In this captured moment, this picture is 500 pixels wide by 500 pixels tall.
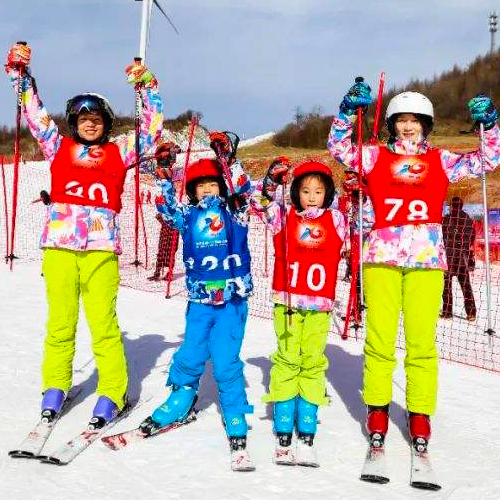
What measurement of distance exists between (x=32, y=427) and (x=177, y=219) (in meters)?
1.78

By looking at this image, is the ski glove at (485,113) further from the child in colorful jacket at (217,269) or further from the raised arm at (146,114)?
the raised arm at (146,114)

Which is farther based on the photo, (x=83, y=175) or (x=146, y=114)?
(x=146, y=114)

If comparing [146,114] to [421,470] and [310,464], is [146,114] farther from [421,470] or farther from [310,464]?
[421,470]

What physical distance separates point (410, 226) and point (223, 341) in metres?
1.39

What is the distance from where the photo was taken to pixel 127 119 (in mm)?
46219

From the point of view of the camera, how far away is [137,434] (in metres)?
4.34

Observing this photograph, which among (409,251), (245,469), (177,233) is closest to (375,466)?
(245,469)

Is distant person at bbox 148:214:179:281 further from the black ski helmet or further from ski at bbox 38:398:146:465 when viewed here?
ski at bbox 38:398:146:465

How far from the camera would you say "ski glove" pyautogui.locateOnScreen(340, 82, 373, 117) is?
4.18 metres

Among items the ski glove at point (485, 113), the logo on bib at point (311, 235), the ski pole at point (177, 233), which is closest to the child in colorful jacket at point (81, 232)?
the logo on bib at point (311, 235)

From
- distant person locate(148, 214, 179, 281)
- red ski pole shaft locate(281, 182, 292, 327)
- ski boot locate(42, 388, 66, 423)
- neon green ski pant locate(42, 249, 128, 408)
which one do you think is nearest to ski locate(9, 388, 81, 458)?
ski boot locate(42, 388, 66, 423)

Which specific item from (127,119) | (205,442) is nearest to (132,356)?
(205,442)

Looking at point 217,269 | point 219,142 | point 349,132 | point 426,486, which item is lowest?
point 426,486

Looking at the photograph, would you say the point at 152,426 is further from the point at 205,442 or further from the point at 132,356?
the point at 132,356
